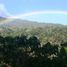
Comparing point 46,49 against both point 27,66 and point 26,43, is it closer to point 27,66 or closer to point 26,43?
point 26,43

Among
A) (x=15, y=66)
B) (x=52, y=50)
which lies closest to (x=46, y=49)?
(x=52, y=50)

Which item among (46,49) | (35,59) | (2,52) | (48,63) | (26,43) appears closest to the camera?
(48,63)

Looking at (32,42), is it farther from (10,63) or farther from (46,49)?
(10,63)

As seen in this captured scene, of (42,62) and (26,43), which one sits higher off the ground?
(26,43)

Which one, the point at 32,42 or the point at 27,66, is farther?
the point at 32,42

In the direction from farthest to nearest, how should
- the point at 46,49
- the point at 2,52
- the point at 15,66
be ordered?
the point at 46,49 → the point at 2,52 → the point at 15,66

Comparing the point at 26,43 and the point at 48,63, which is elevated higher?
the point at 26,43

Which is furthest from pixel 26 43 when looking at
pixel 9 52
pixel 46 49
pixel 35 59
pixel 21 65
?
pixel 21 65

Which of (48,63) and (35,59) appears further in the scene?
(35,59)

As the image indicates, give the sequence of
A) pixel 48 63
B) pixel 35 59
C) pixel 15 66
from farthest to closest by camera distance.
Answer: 1. pixel 35 59
2. pixel 48 63
3. pixel 15 66
